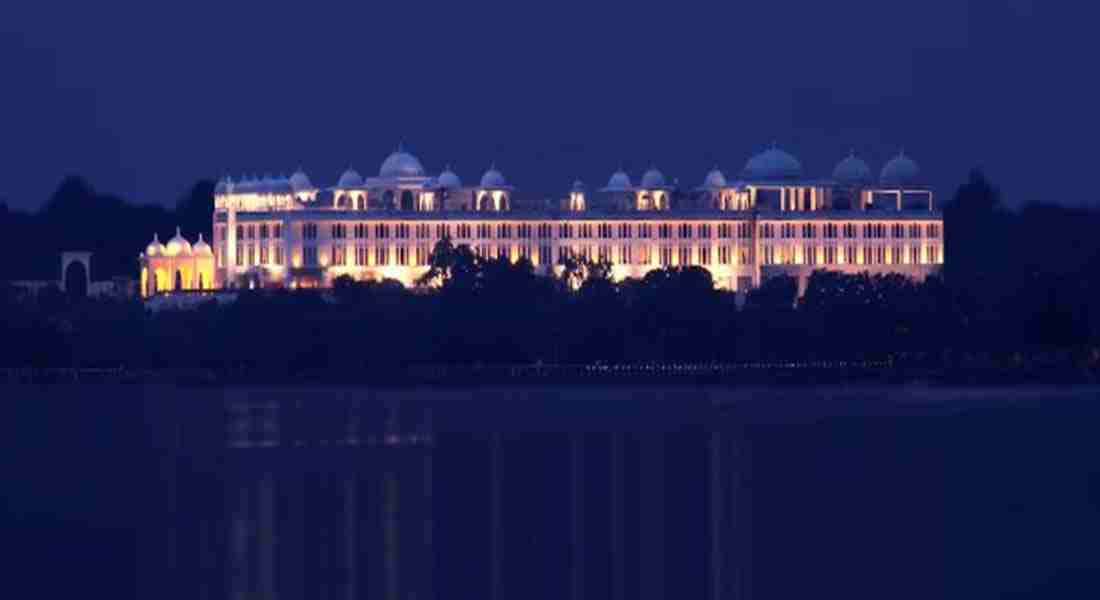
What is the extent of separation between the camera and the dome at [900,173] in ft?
532

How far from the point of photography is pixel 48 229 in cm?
17575

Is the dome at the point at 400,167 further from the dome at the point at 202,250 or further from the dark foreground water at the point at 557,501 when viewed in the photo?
the dark foreground water at the point at 557,501

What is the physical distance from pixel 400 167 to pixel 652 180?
10127 mm

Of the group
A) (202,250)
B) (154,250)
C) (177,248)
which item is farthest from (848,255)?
(154,250)

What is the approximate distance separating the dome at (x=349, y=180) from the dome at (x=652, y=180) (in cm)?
1131

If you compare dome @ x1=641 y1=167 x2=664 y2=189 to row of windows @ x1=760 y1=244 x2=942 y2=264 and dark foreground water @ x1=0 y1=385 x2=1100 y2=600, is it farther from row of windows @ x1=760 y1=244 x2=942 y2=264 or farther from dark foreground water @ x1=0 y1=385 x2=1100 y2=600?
dark foreground water @ x1=0 y1=385 x2=1100 y2=600

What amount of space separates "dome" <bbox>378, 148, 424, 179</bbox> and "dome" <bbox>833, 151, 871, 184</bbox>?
54.7ft

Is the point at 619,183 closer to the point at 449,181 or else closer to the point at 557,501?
the point at 449,181

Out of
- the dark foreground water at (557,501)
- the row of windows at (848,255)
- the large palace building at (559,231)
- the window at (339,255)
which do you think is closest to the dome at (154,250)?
the large palace building at (559,231)

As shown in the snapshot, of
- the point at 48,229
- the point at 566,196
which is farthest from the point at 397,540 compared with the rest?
the point at 48,229

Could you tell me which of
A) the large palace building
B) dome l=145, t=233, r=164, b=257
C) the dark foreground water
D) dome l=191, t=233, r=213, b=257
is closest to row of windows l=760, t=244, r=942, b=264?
the large palace building

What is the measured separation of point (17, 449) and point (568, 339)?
136 feet

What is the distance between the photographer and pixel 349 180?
6353 inches

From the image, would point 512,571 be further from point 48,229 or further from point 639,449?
point 48,229
